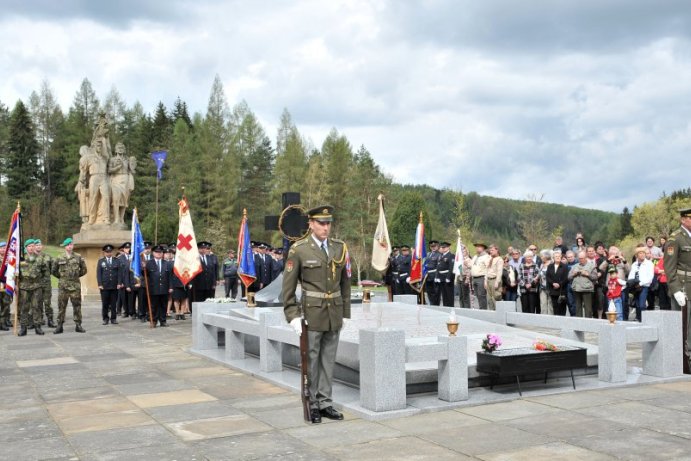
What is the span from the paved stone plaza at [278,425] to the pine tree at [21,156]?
66.3m

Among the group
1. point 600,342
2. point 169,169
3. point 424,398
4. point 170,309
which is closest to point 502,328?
point 600,342

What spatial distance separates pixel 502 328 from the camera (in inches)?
394

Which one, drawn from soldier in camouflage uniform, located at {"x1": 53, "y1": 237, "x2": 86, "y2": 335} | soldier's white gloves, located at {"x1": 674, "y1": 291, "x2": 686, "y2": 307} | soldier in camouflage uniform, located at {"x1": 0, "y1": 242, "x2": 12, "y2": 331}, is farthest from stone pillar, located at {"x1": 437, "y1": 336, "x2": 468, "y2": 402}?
soldier in camouflage uniform, located at {"x1": 0, "y1": 242, "x2": 12, "y2": 331}

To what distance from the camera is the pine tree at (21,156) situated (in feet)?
228

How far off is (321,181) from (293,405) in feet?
166

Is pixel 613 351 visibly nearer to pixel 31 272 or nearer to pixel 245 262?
pixel 245 262

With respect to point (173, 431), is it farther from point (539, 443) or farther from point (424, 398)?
point (539, 443)

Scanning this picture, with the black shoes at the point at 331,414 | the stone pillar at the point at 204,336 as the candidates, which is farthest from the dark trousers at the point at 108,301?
the black shoes at the point at 331,414

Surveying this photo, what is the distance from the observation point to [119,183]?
27.4m

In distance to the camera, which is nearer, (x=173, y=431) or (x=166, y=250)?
(x=173, y=431)

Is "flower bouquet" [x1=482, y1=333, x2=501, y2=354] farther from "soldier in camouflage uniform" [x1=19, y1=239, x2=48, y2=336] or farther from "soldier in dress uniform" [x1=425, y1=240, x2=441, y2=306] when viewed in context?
"soldier in camouflage uniform" [x1=19, y1=239, x2=48, y2=336]

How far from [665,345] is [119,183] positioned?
23063 mm

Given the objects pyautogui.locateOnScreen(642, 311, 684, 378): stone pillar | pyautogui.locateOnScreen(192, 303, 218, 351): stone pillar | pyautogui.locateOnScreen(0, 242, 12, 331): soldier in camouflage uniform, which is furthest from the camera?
pyautogui.locateOnScreen(0, 242, 12, 331): soldier in camouflage uniform

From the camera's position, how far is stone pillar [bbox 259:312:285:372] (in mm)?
9367
